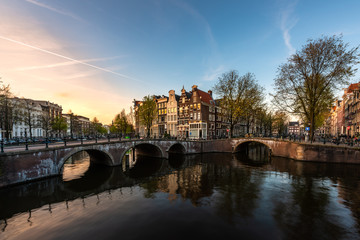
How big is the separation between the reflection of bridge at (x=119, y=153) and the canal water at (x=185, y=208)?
49.7 inches

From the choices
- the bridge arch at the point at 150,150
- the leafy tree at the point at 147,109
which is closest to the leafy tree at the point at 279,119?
the bridge arch at the point at 150,150

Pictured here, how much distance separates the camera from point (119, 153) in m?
23.3

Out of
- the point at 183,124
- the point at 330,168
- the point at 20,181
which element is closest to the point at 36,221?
the point at 20,181

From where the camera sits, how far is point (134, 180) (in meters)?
17.7

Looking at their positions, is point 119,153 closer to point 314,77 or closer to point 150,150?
point 150,150

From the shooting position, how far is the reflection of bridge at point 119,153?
1400 cm

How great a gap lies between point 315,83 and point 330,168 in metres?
13.0

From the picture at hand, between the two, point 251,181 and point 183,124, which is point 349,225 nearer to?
point 251,181

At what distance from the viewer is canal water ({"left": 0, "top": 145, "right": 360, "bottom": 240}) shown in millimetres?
8203

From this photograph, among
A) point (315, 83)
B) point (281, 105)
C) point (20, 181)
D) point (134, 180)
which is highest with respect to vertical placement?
point (315, 83)

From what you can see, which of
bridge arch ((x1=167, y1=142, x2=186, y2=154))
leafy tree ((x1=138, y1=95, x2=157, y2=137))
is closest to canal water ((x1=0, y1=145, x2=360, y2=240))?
bridge arch ((x1=167, y1=142, x2=186, y2=154))

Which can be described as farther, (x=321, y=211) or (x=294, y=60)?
(x=294, y=60)

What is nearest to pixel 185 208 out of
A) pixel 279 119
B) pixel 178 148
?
pixel 178 148

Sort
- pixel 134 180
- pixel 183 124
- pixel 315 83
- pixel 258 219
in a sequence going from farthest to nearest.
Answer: pixel 183 124
pixel 315 83
pixel 134 180
pixel 258 219
